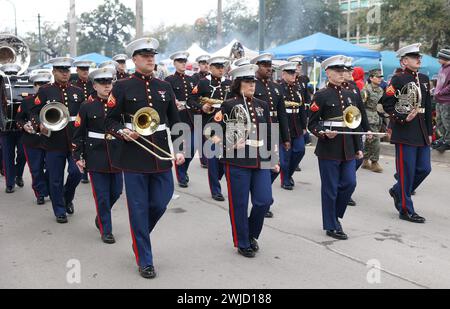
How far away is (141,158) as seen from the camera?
4844mm

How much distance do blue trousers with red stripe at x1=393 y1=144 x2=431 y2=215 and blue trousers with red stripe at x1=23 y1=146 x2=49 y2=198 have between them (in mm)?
4679

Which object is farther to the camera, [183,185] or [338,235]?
[183,185]

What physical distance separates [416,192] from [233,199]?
4155 mm

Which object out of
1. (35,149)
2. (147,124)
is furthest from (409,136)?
(35,149)

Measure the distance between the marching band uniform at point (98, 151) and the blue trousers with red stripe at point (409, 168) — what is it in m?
3.40

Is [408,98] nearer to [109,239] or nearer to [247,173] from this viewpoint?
[247,173]

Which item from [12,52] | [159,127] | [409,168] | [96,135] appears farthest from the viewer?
[12,52]

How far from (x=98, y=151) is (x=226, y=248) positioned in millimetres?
1712

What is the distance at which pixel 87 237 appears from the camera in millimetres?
6160

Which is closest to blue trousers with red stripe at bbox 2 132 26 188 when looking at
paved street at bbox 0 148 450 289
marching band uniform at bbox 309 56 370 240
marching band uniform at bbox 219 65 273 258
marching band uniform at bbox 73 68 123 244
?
paved street at bbox 0 148 450 289

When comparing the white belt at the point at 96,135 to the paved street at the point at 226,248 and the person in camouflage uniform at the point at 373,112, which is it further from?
the person in camouflage uniform at the point at 373,112

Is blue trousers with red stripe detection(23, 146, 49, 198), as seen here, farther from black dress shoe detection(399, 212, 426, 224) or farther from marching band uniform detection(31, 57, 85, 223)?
black dress shoe detection(399, 212, 426, 224)
